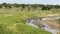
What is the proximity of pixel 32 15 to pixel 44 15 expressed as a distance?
396 cm

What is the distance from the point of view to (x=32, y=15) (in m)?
61.9

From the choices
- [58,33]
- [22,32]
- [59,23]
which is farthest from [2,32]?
[59,23]

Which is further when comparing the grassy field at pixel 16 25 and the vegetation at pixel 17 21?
the vegetation at pixel 17 21

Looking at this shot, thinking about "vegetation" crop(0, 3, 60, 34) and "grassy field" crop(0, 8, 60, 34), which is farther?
"vegetation" crop(0, 3, 60, 34)

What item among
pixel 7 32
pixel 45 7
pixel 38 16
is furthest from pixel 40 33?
pixel 45 7

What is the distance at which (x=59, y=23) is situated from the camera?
47469 mm

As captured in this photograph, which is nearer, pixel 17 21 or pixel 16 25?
pixel 16 25

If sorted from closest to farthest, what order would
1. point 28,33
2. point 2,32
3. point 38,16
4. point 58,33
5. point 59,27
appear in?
point 2,32, point 28,33, point 58,33, point 59,27, point 38,16

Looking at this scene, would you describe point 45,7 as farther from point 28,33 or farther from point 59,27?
point 28,33

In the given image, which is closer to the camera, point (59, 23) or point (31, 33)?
point (31, 33)

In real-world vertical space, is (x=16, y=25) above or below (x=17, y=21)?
above

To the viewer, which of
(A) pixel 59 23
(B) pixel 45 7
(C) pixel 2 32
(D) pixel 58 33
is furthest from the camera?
(B) pixel 45 7

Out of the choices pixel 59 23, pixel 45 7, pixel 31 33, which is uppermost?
pixel 31 33

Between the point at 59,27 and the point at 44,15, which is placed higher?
the point at 59,27
